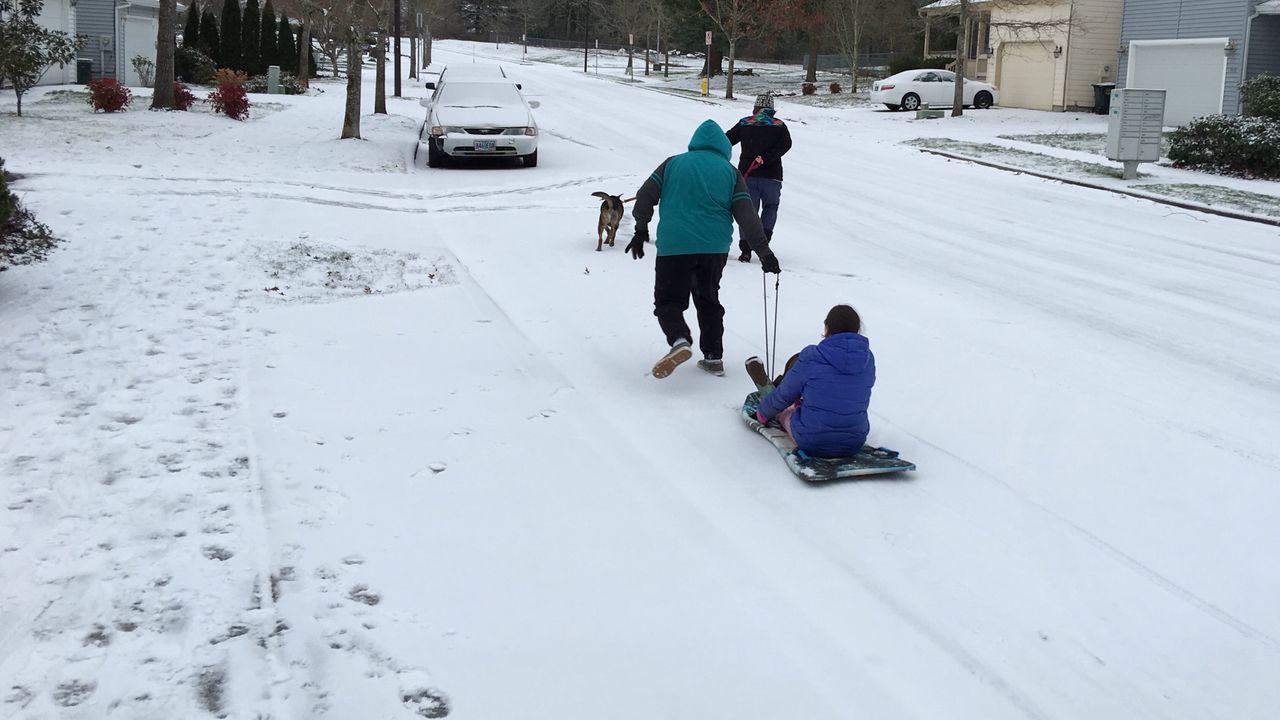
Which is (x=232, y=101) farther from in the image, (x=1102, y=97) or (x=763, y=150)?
(x=1102, y=97)

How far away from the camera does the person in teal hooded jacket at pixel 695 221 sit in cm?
749

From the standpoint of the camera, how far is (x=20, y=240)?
946cm

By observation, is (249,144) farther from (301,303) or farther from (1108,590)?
(1108,590)

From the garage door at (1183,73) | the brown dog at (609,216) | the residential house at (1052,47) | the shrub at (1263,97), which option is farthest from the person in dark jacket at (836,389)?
the residential house at (1052,47)

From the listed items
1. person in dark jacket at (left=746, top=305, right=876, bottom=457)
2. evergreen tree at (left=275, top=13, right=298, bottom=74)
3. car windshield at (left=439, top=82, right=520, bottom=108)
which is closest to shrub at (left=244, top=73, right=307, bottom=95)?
evergreen tree at (left=275, top=13, right=298, bottom=74)

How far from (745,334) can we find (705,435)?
2482 mm

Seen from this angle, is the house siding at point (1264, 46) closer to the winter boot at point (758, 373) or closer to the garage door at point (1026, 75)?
the garage door at point (1026, 75)

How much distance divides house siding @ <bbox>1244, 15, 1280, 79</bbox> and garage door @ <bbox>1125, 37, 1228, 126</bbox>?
0.78 meters

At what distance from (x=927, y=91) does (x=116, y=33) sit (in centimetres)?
2470

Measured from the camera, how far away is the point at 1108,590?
484 cm

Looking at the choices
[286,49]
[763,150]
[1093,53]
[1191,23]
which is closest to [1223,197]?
[763,150]

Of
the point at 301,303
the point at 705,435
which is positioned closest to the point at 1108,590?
the point at 705,435

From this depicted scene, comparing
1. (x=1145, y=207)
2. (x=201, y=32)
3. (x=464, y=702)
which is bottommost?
(x=464, y=702)

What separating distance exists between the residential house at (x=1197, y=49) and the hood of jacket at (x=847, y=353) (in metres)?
Answer: 26.0
